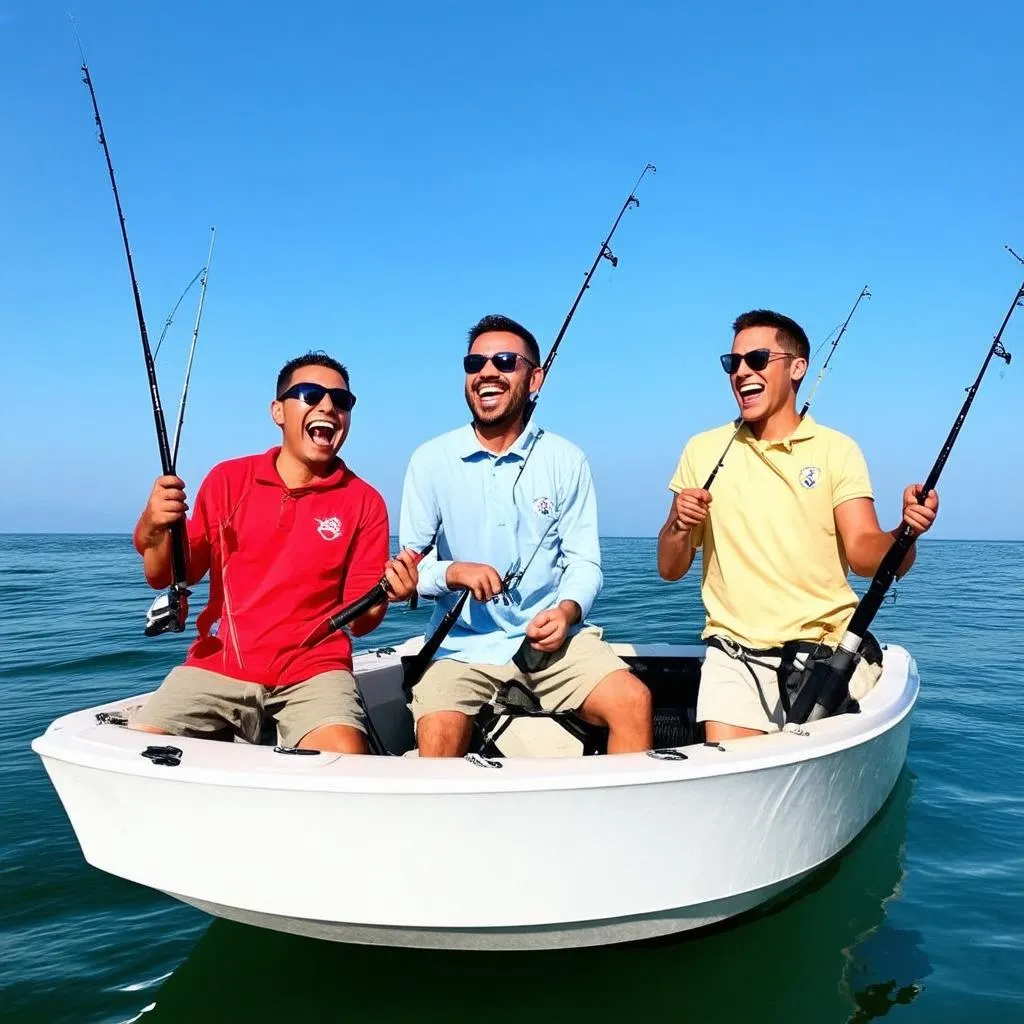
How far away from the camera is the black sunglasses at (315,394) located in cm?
324

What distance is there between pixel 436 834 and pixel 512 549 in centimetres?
136

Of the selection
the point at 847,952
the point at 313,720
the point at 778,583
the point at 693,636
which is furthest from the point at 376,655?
the point at 693,636

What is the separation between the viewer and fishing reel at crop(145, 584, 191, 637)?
9.64 ft

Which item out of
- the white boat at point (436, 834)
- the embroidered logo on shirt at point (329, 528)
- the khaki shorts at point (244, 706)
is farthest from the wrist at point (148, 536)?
the white boat at point (436, 834)

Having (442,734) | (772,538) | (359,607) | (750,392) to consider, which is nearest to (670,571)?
(772,538)

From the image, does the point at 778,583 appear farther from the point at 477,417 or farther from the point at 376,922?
the point at 376,922

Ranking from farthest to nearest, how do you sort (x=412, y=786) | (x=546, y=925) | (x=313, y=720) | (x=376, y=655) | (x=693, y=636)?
1. (x=693, y=636)
2. (x=376, y=655)
3. (x=313, y=720)
4. (x=546, y=925)
5. (x=412, y=786)

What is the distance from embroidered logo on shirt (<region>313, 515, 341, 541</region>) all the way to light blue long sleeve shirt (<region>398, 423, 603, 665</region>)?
25 centimetres

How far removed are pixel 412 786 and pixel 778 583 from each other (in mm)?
1882

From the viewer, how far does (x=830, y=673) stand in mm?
3201

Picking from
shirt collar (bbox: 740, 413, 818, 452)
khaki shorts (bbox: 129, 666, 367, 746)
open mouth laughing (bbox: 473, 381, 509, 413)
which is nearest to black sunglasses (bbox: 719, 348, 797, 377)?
shirt collar (bbox: 740, 413, 818, 452)

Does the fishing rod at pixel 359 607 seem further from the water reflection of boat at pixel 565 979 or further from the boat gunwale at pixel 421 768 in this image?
the water reflection of boat at pixel 565 979

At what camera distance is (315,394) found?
3.24m

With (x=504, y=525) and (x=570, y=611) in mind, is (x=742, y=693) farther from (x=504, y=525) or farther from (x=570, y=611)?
(x=504, y=525)
